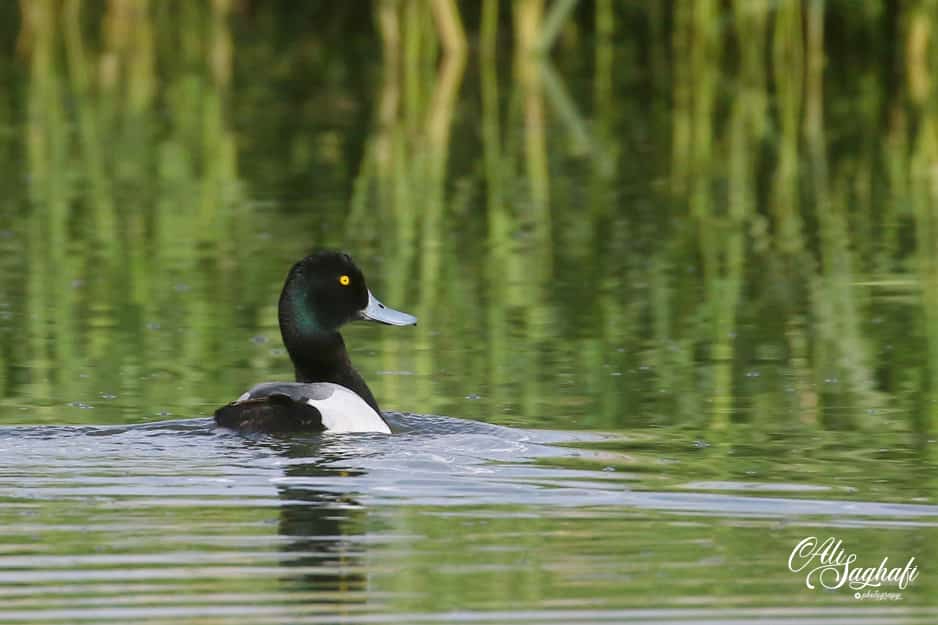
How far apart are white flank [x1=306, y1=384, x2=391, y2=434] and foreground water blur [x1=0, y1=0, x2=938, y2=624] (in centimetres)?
15

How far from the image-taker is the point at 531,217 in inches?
647

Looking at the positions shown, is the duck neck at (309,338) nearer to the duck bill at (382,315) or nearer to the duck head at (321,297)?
the duck head at (321,297)

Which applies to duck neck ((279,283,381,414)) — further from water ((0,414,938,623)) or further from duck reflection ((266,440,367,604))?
duck reflection ((266,440,367,604))

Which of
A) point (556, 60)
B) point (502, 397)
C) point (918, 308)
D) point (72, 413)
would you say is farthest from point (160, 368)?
point (556, 60)

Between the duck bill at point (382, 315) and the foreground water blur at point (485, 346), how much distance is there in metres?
0.34

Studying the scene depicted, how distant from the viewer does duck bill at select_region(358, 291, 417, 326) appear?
35.1 ft

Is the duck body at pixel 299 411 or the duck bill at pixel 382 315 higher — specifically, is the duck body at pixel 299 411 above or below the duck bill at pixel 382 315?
below

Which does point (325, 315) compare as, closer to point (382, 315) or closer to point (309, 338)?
point (309, 338)

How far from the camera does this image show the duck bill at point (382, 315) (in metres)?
10.7

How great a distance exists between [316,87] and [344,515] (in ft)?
64.9
